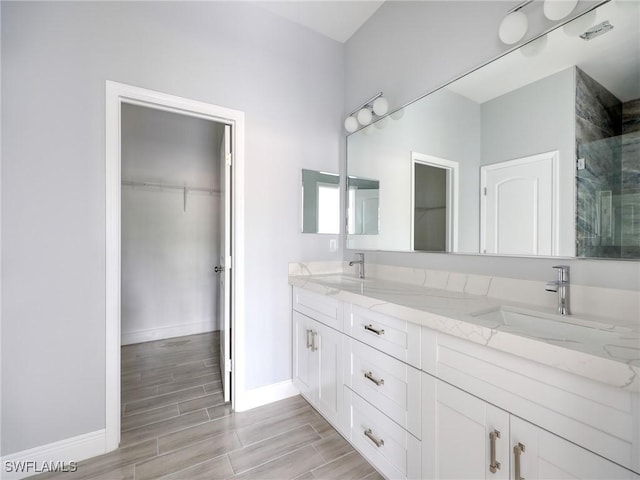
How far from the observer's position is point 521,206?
1306 millimetres

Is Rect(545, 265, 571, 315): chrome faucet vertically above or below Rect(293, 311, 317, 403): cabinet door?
above

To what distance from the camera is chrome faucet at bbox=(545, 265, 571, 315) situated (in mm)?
1090

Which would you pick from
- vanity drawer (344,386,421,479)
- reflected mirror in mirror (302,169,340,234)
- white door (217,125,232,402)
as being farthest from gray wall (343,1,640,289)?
white door (217,125,232,402)

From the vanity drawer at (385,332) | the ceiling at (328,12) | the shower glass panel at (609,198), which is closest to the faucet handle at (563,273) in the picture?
the shower glass panel at (609,198)

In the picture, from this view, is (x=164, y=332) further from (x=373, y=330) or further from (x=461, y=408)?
(x=461, y=408)

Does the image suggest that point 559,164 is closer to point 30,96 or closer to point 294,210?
point 294,210

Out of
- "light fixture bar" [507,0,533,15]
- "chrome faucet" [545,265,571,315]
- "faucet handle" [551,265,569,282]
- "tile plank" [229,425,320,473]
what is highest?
"light fixture bar" [507,0,533,15]

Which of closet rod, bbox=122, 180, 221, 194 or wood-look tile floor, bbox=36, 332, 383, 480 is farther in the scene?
closet rod, bbox=122, 180, 221, 194

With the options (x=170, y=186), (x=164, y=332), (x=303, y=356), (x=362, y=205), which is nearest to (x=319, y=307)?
(x=303, y=356)

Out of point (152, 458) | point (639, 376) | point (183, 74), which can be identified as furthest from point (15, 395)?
point (639, 376)

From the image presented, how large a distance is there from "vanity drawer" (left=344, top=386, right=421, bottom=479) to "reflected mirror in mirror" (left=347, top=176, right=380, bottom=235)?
3.94ft

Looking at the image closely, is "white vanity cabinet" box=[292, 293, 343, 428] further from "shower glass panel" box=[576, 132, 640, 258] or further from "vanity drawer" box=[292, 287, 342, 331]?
"shower glass panel" box=[576, 132, 640, 258]

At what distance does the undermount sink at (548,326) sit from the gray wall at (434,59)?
203 millimetres

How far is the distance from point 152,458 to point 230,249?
127 cm
